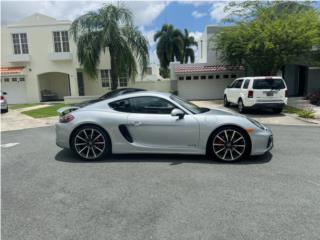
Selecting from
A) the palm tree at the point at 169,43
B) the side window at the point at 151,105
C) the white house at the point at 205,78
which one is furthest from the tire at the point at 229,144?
the palm tree at the point at 169,43

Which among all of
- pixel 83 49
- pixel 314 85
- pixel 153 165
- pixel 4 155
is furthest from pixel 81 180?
pixel 314 85

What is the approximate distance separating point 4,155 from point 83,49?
13.3 m

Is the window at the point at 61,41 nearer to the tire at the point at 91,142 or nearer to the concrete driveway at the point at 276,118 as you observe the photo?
the concrete driveway at the point at 276,118

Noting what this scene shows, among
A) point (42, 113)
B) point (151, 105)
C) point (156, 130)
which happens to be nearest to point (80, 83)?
point (42, 113)

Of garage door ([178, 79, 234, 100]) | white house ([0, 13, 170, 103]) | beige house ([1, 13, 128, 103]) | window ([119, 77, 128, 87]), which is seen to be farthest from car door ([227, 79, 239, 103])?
beige house ([1, 13, 128, 103])

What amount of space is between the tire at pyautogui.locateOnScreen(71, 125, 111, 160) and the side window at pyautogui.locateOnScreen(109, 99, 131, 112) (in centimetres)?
56

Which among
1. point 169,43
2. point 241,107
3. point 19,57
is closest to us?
point 241,107

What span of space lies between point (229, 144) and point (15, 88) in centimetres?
2361

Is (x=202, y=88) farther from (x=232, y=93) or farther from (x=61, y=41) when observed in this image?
(x=61, y=41)

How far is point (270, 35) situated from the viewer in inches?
577

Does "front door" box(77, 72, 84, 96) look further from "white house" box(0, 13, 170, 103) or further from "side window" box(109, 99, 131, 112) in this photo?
"side window" box(109, 99, 131, 112)

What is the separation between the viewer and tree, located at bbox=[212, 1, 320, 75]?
1459cm

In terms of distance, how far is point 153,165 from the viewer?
5109 mm

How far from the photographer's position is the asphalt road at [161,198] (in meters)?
2.93
